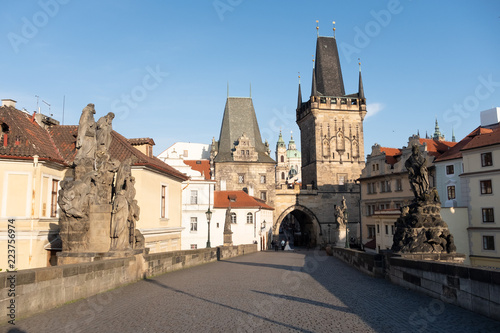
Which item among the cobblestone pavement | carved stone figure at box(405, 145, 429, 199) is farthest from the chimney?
carved stone figure at box(405, 145, 429, 199)

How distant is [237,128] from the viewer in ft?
213

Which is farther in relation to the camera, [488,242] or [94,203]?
[488,242]

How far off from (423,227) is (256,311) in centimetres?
576

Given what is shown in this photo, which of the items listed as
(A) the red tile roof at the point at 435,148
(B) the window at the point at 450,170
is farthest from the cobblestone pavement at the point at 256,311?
(A) the red tile roof at the point at 435,148

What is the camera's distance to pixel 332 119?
65.1m

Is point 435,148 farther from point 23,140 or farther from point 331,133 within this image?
point 23,140

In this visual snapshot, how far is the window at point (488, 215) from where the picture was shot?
106ft

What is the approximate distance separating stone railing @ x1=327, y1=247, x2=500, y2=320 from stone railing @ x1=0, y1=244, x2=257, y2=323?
6886mm

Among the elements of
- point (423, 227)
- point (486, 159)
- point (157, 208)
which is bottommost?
point (423, 227)

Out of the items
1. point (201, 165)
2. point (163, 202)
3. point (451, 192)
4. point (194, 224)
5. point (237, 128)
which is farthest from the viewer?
point (237, 128)

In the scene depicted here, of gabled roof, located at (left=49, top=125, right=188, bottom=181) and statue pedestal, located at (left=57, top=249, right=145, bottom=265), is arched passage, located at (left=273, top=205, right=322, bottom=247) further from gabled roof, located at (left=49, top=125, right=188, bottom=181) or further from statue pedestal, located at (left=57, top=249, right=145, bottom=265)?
statue pedestal, located at (left=57, top=249, right=145, bottom=265)

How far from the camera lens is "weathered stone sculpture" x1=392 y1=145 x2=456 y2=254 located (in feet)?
36.7

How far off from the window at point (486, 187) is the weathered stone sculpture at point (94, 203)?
29788 mm

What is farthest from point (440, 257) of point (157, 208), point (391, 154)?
point (391, 154)
